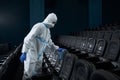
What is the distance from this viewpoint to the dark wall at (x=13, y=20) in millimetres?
8586

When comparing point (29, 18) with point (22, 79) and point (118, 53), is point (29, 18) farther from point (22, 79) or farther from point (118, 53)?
point (118, 53)

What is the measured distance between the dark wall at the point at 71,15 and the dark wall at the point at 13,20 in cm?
149

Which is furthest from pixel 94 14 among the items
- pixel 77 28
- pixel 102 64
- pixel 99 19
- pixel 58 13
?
pixel 102 64

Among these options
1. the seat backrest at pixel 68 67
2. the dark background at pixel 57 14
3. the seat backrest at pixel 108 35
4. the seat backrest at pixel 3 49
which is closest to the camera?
the seat backrest at pixel 68 67

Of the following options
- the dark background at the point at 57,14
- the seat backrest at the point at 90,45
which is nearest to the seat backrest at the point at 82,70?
the seat backrest at the point at 90,45

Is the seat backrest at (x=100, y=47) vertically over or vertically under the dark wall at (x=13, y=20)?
under

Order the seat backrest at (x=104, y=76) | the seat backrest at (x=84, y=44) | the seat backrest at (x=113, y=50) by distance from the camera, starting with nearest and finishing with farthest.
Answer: the seat backrest at (x=104, y=76), the seat backrest at (x=113, y=50), the seat backrest at (x=84, y=44)

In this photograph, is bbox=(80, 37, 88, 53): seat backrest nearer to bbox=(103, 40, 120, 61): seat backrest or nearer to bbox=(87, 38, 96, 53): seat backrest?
bbox=(87, 38, 96, 53): seat backrest

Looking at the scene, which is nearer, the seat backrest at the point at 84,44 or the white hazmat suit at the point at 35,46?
the white hazmat suit at the point at 35,46

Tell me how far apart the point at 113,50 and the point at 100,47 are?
1.38 feet

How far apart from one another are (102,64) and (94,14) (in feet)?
24.0

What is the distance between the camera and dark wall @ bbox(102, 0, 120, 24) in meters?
9.32

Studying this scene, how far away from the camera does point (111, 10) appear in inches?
371

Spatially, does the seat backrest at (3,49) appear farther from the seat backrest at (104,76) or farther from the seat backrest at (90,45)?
the seat backrest at (104,76)
